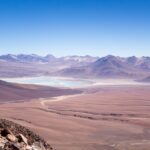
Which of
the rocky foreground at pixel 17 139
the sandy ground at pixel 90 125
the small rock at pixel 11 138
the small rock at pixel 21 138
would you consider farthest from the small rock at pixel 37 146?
the sandy ground at pixel 90 125

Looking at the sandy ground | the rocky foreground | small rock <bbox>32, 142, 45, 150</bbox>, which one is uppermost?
the rocky foreground

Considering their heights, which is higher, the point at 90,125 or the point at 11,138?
the point at 11,138

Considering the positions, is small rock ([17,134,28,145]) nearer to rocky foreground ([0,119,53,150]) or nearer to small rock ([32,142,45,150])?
rocky foreground ([0,119,53,150])

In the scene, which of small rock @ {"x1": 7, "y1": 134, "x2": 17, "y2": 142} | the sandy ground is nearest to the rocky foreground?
small rock @ {"x1": 7, "y1": 134, "x2": 17, "y2": 142}

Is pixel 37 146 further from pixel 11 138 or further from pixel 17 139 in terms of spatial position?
pixel 11 138

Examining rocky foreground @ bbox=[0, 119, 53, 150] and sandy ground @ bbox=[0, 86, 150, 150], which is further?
sandy ground @ bbox=[0, 86, 150, 150]

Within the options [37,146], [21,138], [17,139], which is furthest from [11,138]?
[37,146]

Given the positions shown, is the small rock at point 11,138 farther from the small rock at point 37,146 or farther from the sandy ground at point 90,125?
the sandy ground at point 90,125

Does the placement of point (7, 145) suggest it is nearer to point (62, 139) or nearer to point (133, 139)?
point (62, 139)

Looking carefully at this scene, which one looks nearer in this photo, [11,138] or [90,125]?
[11,138]
